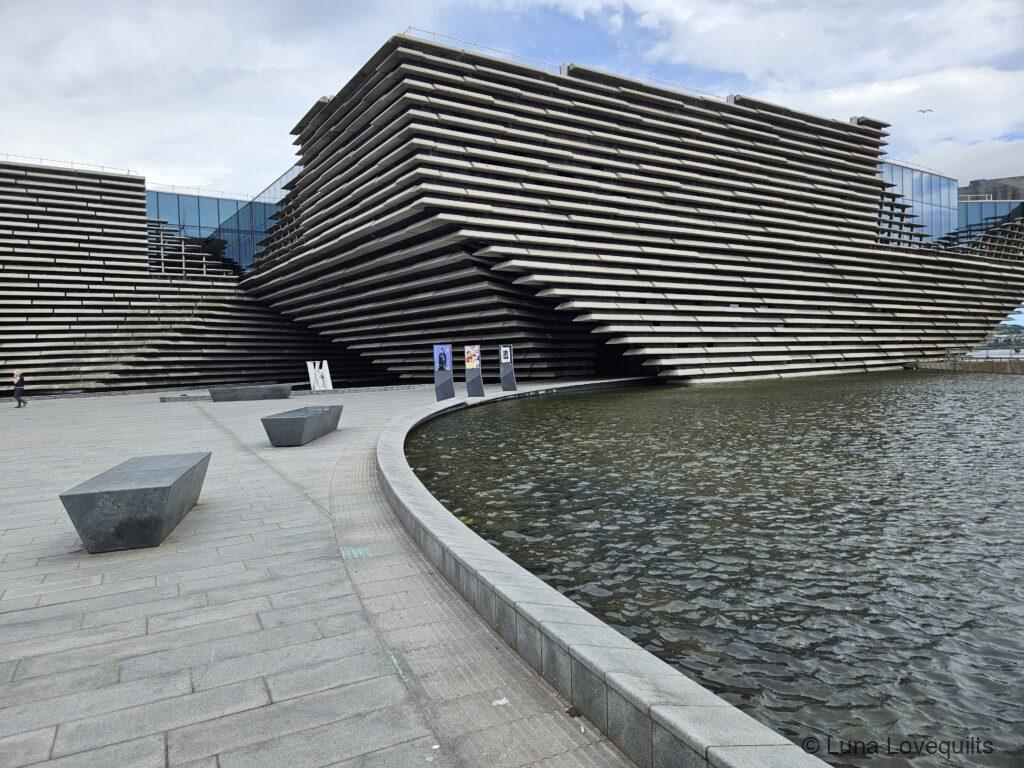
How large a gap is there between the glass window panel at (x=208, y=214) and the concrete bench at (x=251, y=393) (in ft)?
76.0

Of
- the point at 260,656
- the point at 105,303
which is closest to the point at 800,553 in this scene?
the point at 260,656

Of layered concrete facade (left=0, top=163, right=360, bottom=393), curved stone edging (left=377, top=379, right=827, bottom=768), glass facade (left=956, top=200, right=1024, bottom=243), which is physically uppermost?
glass facade (left=956, top=200, right=1024, bottom=243)

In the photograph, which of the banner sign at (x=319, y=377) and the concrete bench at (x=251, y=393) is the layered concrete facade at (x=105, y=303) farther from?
the concrete bench at (x=251, y=393)

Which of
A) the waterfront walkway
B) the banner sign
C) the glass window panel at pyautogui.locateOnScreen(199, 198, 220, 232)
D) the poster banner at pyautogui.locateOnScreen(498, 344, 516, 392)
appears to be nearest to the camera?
the waterfront walkway

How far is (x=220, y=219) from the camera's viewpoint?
43219 mm

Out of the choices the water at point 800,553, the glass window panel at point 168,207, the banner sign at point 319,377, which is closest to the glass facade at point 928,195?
the banner sign at point 319,377

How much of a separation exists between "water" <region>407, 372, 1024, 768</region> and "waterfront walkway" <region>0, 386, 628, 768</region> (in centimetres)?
113

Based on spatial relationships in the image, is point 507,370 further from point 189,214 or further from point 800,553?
point 189,214

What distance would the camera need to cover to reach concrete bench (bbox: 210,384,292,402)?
23969 millimetres

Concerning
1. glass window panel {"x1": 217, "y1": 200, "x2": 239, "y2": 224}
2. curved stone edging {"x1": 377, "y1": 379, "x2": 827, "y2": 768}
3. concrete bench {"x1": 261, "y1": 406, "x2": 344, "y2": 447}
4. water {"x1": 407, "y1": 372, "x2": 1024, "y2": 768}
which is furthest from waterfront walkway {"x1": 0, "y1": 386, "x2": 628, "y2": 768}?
glass window panel {"x1": 217, "y1": 200, "x2": 239, "y2": 224}

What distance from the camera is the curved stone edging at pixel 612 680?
7.20ft

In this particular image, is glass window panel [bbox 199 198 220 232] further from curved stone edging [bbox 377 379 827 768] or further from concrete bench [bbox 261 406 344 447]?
curved stone edging [bbox 377 379 827 768]

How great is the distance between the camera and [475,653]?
3496 millimetres

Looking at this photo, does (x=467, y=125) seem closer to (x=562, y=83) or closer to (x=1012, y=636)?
(x=562, y=83)
